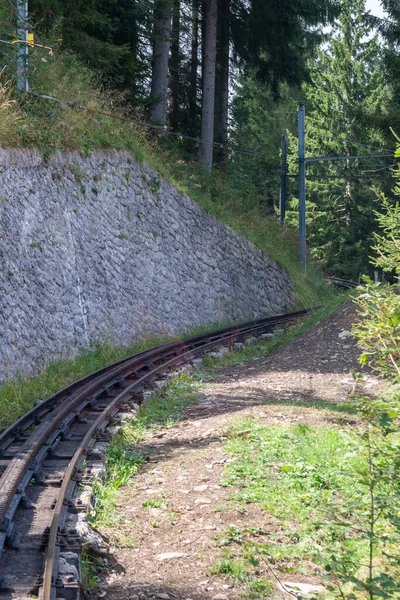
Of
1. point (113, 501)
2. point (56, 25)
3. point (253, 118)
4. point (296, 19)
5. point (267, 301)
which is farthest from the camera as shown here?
point (253, 118)

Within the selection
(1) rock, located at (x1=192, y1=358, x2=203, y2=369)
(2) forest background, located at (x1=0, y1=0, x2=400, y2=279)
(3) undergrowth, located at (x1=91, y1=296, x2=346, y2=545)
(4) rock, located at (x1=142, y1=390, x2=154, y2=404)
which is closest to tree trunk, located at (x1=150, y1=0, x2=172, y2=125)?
(2) forest background, located at (x1=0, y1=0, x2=400, y2=279)

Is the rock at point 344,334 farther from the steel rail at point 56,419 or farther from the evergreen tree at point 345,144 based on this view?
the evergreen tree at point 345,144

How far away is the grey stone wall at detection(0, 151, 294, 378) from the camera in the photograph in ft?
42.7

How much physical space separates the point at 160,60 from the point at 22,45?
35.4 ft

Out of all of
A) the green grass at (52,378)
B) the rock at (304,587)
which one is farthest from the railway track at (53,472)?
the rock at (304,587)

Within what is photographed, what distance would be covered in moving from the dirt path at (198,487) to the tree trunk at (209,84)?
1456 centimetres

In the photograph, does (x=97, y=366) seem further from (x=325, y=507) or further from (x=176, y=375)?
(x=325, y=507)

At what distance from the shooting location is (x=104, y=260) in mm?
16797

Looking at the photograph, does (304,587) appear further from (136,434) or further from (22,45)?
(22,45)

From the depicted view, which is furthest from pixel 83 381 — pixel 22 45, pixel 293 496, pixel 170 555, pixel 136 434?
pixel 22 45

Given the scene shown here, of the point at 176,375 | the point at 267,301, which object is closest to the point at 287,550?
the point at 176,375

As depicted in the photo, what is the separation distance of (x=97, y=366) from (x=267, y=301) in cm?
1242

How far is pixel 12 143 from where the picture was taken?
46.3ft

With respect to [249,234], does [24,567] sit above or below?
below
